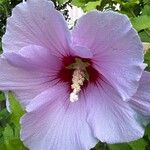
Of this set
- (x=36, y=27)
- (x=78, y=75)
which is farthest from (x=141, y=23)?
(x=36, y=27)

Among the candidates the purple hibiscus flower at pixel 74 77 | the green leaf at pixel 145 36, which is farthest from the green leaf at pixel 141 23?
the purple hibiscus flower at pixel 74 77

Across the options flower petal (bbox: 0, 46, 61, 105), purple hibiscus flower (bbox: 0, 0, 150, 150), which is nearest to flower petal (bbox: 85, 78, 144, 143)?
purple hibiscus flower (bbox: 0, 0, 150, 150)

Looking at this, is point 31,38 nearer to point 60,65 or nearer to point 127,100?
point 60,65

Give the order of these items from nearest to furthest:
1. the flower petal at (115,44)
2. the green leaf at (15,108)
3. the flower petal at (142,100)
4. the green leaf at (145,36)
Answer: the flower petal at (115,44) < the flower petal at (142,100) < the green leaf at (15,108) < the green leaf at (145,36)

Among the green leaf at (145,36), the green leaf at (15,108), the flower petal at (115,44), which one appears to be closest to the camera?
the flower petal at (115,44)

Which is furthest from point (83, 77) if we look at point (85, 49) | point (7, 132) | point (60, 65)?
point (7, 132)

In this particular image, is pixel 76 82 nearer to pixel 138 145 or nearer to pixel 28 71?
pixel 28 71

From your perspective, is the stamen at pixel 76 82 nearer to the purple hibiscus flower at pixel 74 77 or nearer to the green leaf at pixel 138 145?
the purple hibiscus flower at pixel 74 77

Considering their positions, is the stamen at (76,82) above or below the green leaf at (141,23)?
below
